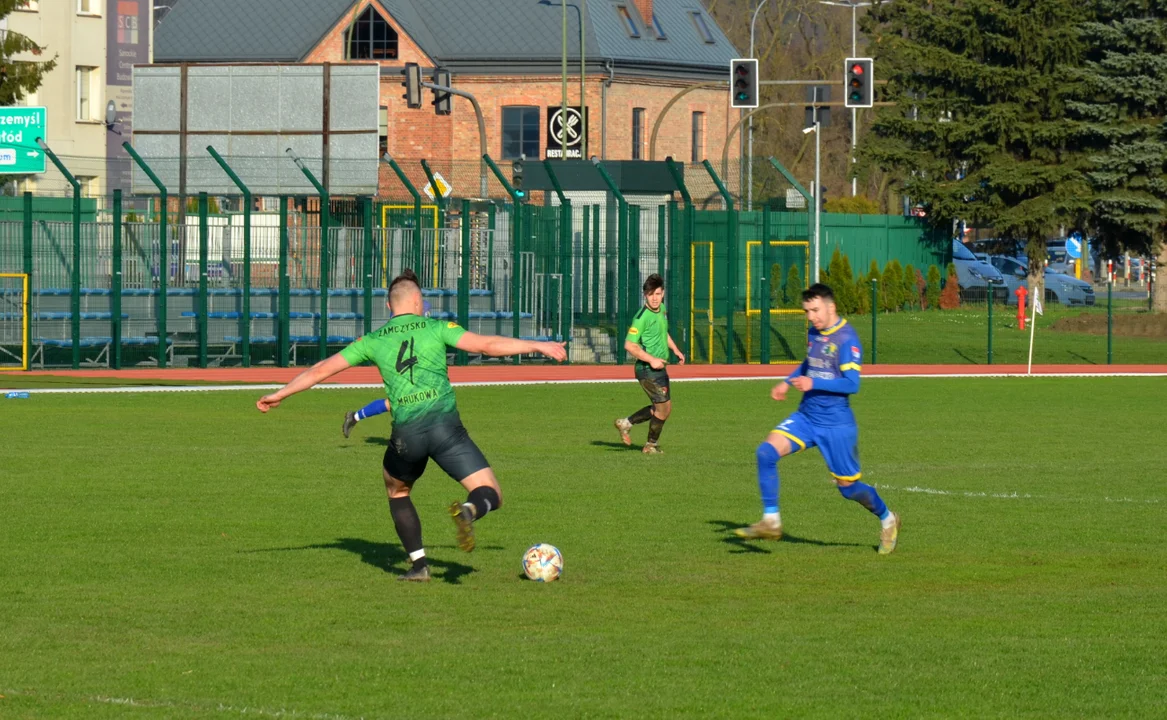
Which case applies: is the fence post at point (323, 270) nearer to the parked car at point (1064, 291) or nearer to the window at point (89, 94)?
the parked car at point (1064, 291)

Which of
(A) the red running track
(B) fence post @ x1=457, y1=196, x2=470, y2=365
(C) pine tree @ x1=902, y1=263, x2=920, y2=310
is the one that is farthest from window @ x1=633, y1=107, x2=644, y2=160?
(A) the red running track

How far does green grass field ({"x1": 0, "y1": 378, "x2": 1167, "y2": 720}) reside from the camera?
7738mm

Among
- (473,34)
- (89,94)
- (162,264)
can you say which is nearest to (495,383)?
(162,264)

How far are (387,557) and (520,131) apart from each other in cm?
6083

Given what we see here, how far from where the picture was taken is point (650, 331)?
1784 centimetres

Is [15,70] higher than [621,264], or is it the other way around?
[15,70]

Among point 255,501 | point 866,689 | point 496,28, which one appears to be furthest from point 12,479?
point 496,28

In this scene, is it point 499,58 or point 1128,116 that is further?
point 499,58

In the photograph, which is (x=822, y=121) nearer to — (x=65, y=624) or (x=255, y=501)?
(x=255, y=501)

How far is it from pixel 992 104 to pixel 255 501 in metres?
44.0

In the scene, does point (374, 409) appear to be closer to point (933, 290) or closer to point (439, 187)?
point (439, 187)

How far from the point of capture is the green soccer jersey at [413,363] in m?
10.1

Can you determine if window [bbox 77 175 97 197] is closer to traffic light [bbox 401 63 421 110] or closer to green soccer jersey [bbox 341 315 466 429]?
traffic light [bbox 401 63 421 110]

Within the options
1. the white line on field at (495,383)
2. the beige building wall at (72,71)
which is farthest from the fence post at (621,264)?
the beige building wall at (72,71)
